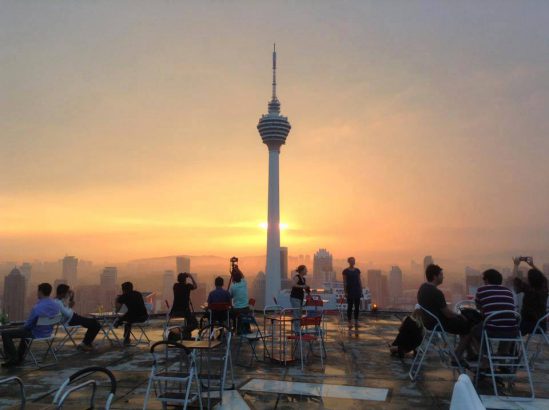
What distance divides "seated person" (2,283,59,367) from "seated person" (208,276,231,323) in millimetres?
2876

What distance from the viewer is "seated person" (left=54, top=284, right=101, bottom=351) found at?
7.71 metres

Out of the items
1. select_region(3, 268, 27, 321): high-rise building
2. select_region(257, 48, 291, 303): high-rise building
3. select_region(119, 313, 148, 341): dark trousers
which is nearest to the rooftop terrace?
select_region(119, 313, 148, 341): dark trousers

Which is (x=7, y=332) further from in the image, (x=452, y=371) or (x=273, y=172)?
(x=273, y=172)

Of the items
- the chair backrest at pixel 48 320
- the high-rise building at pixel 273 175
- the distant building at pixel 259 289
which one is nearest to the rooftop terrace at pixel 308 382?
the chair backrest at pixel 48 320

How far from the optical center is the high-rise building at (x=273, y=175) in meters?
98.0

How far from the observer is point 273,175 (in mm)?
105125

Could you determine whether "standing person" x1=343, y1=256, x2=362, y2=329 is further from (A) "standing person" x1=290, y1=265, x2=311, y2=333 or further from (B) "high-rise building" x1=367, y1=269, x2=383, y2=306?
(B) "high-rise building" x1=367, y1=269, x2=383, y2=306

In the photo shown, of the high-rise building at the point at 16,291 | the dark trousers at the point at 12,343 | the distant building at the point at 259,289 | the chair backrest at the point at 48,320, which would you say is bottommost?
the distant building at the point at 259,289

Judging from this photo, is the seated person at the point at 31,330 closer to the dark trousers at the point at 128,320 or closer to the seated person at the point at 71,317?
the seated person at the point at 71,317

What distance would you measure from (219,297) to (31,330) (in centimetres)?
339

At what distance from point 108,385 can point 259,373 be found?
2.14 metres

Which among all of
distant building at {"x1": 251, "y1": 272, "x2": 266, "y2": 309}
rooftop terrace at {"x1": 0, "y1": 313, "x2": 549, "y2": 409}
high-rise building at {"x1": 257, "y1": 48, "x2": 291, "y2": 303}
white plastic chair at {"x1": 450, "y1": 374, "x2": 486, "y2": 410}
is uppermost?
high-rise building at {"x1": 257, "y1": 48, "x2": 291, "y2": 303}

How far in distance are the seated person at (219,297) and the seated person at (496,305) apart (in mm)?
4741

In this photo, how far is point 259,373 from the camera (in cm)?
636
